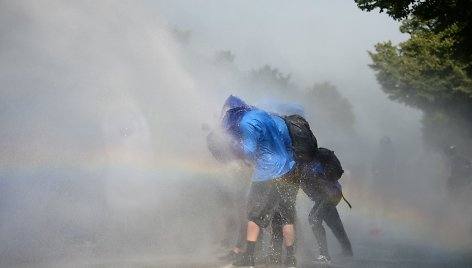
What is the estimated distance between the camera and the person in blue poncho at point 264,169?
21.7 feet

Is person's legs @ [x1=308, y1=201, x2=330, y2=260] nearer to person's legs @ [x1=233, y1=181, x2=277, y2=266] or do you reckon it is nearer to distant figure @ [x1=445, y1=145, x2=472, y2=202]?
person's legs @ [x1=233, y1=181, x2=277, y2=266]

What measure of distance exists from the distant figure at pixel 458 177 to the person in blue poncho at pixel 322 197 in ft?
31.7

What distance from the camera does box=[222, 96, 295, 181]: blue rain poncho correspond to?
659 cm

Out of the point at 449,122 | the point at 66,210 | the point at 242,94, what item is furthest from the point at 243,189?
the point at 449,122

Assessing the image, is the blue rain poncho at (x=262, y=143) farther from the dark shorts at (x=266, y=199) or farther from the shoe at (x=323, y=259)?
the shoe at (x=323, y=259)

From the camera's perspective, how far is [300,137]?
747 centimetres

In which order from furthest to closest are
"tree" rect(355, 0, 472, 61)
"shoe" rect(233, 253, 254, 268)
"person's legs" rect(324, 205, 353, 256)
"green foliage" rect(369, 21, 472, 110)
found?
"green foliage" rect(369, 21, 472, 110) < "tree" rect(355, 0, 472, 61) < "person's legs" rect(324, 205, 353, 256) < "shoe" rect(233, 253, 254, 268)

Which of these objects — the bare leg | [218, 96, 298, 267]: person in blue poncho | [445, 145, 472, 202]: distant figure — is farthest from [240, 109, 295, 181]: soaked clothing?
[445, 145, 472, 202]: distant figure

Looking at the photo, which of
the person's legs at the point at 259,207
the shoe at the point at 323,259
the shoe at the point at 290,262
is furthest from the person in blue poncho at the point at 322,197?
the person's legs at the point at 259,207

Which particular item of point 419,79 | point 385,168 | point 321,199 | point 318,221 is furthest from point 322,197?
point 419,79

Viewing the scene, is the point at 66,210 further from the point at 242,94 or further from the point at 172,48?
the point at 242,94

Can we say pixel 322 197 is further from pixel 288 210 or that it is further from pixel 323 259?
pixel 288 210

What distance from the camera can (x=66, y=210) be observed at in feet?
26.8

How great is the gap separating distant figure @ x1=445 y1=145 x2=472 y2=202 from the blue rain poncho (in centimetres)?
1173
